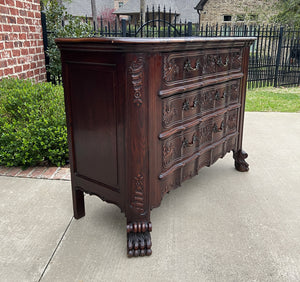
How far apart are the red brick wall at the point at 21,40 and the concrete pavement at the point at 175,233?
6.94 feet

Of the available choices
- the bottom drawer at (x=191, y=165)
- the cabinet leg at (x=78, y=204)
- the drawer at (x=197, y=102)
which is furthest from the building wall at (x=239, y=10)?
the cabinet leg at (x=78, y=204)

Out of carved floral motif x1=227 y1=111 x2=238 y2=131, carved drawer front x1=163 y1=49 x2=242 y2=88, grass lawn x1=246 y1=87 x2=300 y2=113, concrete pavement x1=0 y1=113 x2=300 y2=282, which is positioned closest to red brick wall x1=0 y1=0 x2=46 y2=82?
concrete pavement x1=0 y1=113 x2=300 y2=282

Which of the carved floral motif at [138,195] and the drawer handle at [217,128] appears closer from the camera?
the carved floral motif at [138,195]

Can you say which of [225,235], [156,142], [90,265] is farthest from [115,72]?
[225,235]

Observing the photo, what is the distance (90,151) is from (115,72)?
0.68 m

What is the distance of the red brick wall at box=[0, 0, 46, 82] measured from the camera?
4.45 meters

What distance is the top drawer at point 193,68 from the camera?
2117mm

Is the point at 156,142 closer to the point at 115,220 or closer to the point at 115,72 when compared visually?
the point at 115,72

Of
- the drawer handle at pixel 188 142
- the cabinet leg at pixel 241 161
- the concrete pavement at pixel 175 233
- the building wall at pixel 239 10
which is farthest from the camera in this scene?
the building wall at pixel 239 10

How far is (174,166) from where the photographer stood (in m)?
2.43

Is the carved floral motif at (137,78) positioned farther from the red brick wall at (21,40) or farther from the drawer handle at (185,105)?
the red brick wall at (21,40)

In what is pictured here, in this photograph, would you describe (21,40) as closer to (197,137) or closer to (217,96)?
(217,96)

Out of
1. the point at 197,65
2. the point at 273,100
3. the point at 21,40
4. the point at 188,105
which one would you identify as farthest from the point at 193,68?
the point at 273,100

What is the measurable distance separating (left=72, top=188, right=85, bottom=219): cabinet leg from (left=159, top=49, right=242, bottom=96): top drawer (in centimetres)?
116
